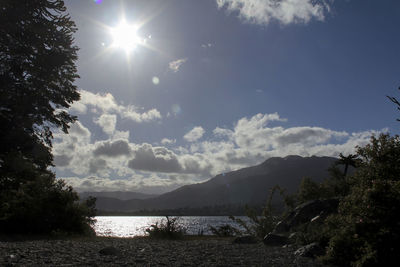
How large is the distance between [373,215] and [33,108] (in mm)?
17869

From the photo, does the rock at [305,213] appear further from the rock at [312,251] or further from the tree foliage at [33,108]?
the tree foliage at [33,108]

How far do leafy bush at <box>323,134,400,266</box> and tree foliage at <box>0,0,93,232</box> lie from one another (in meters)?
11.6

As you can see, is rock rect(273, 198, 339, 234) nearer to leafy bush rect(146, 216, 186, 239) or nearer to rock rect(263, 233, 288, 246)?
rock rect(263, 233, 288, 246)

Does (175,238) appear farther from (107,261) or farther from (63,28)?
(63,28)

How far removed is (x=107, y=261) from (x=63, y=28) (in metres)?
16.2

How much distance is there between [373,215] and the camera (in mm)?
6699

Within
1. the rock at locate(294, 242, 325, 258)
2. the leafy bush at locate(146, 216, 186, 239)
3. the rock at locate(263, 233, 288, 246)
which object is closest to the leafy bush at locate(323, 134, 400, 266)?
the rock at locate(294, 242, 325, 258)

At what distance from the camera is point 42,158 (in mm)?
17250

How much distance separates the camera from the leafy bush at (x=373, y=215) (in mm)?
6211

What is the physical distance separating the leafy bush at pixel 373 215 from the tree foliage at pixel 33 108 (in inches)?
458

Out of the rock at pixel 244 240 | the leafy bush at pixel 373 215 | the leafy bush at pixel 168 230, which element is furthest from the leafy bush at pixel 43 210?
the leafy bush at pixel 373 215

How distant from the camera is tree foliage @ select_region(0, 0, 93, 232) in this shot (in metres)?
13.0

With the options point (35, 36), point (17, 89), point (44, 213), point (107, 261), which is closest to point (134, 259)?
point (107, 261)

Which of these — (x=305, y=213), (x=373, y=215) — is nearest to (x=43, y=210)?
(x=305, y=213)
